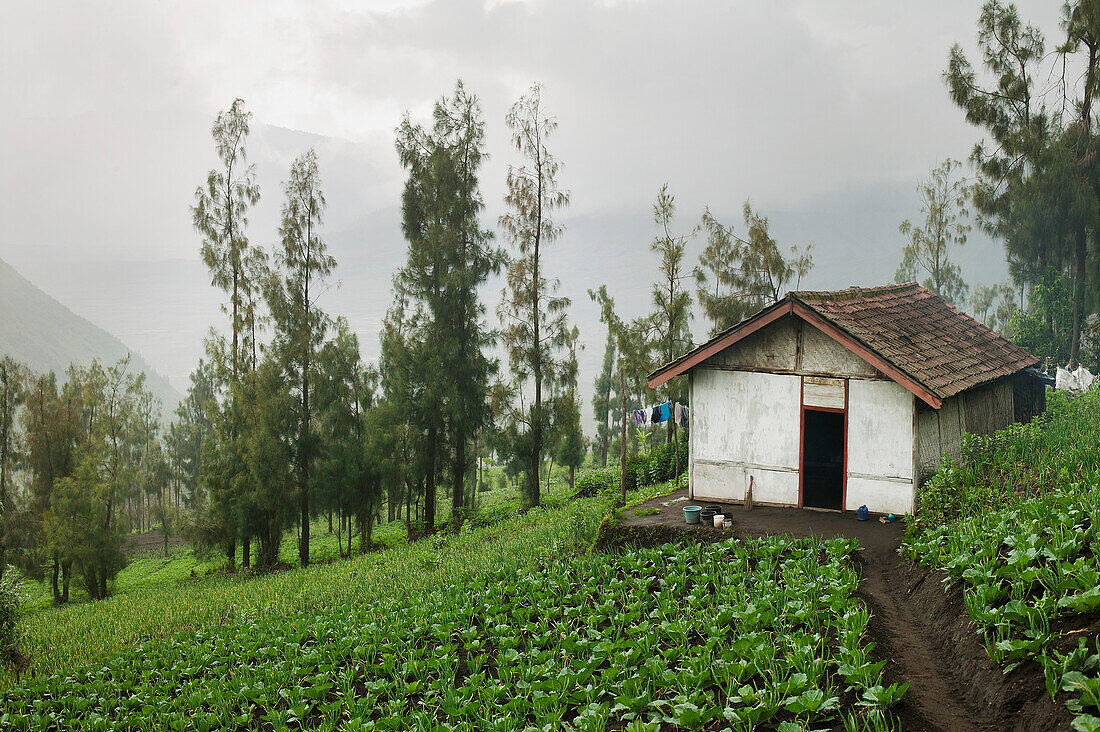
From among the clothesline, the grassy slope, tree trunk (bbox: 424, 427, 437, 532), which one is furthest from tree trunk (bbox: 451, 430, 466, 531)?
the clothesline

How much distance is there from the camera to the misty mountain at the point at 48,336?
14375 cm

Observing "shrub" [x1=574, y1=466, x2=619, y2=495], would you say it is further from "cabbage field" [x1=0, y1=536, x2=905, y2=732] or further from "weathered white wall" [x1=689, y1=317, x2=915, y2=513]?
"cabbage field" [x1=0, y1=536, x2=905, y2=732]

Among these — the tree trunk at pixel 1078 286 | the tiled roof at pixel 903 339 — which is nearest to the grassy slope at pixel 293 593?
the tiled roof at pixel 903 339

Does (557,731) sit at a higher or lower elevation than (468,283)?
lower

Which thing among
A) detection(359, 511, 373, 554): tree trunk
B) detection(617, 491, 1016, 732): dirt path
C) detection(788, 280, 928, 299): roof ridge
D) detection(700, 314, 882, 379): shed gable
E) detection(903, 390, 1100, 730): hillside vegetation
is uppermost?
detection(788, 280, 928, 299): roof ridge

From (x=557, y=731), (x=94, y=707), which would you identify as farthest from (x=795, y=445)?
(x=94, y=707)

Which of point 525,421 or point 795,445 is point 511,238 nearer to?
point 525,421

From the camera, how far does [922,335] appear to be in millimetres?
14148

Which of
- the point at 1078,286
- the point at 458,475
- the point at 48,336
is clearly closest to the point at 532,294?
the point at 458,475

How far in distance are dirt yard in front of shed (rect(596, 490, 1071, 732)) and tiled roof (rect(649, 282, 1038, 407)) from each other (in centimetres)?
272

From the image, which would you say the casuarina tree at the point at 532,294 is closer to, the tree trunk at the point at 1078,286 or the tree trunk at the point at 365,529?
the tree trunk at the point at 365,529

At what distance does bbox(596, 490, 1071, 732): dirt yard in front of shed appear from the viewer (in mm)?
5012

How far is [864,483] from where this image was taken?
40.3 feet

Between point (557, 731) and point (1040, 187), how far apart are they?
102 ft
